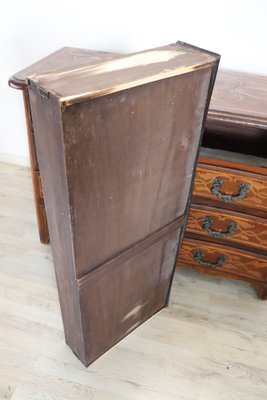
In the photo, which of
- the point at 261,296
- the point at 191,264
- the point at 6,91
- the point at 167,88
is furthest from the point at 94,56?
the point at 261,296

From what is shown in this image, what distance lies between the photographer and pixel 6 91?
173 centimetres

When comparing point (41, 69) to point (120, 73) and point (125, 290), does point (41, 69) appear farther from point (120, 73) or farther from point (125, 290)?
point (125, 290)

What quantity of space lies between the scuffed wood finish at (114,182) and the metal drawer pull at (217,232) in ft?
0.58

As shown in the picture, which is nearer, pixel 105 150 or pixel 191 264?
pixel 105 150

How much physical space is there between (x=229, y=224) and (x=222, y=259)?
166mm

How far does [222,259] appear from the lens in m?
1.29

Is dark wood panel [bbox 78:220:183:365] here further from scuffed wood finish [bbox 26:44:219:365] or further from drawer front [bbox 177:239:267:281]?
drawer front [bbox 177:239:267:281]

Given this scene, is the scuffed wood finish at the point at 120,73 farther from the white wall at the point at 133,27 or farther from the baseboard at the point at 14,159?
the baseboard at the point at 14,159

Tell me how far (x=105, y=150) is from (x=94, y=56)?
2.62 ft

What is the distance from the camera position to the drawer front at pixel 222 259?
4.14 feet

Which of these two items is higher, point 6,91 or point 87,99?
point 87,99

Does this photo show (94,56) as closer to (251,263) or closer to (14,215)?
(14,215)

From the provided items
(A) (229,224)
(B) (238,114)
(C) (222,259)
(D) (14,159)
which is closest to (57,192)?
(B) (238,114)

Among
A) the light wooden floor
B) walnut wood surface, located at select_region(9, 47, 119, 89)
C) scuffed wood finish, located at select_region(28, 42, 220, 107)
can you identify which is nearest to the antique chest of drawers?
the light wooden floor
